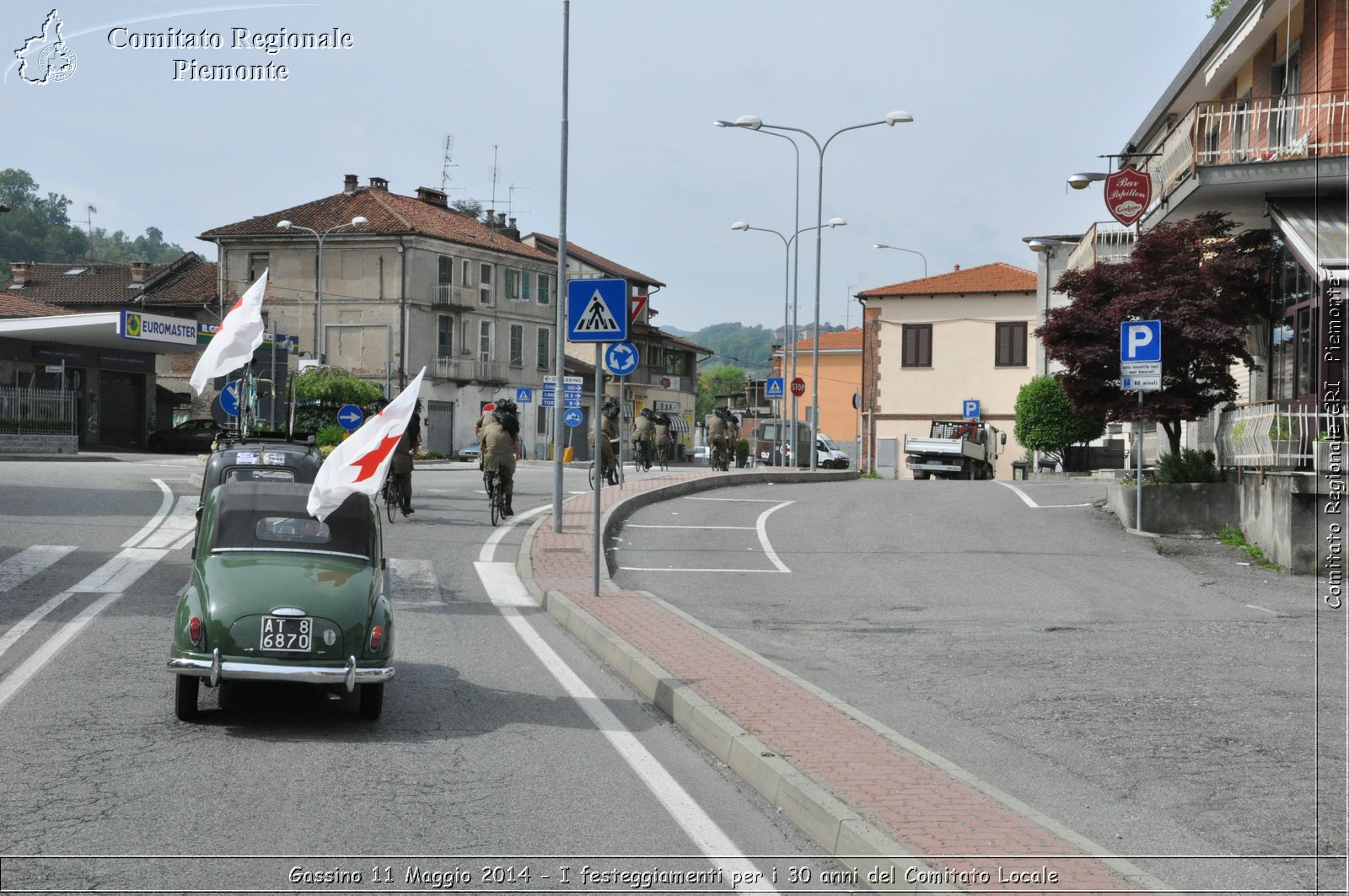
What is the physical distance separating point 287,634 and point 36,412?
1678 inches

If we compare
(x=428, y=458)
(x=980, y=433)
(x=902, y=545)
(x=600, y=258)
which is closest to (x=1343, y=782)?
(x=902, y=545)

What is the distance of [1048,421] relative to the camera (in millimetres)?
46219

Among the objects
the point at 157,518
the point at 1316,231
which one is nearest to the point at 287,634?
the point at 157,518

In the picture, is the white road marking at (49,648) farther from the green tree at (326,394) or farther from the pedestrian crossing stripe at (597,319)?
the green tree at (326,394)

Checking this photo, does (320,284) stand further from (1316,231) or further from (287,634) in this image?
(287,634)

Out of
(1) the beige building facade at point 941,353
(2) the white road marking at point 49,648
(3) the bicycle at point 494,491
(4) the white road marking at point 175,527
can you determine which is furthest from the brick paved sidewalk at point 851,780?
(1) the beige building facade at point 941,353

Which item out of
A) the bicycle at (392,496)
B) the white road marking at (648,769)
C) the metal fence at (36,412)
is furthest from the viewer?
the metal fence at (36,412)

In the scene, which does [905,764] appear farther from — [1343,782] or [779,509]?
[779,509]

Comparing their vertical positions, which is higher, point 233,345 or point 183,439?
point 233,345

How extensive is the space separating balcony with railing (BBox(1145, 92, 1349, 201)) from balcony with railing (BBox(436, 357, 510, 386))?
47127mm

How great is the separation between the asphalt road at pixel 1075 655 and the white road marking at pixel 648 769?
5.29 ft

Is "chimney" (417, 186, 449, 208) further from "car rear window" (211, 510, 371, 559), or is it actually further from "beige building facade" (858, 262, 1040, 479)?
"car rear window" (211, 510, 371, 559)

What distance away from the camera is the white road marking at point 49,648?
28.7 ft

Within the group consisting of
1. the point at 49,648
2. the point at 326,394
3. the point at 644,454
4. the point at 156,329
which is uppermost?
the point at 156,329
